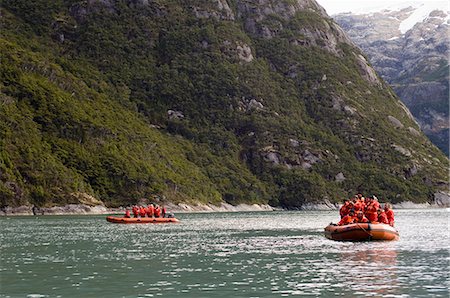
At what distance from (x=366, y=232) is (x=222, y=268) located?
28.4 m

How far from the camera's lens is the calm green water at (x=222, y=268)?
40719 mm

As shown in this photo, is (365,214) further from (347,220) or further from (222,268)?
(222,268)

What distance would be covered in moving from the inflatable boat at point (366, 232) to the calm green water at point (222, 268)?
1476 millimetres

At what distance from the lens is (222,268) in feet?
168

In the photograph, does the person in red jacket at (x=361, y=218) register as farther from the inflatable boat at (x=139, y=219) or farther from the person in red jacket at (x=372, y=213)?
the inflatable boat at (x=139, y=219)

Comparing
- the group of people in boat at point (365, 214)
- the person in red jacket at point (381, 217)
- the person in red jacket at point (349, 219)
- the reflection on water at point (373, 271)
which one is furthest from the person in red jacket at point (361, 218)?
the reflection on water at point (373, 271)

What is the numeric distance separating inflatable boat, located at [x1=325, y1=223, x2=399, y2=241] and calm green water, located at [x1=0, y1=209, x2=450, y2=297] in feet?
4.84

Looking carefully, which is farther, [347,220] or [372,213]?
[347,220]

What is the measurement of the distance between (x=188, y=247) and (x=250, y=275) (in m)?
24.1

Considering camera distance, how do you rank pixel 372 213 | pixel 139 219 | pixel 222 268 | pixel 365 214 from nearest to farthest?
pixel 222 268
pixel 372 213
pixel 365 214
pixel 139 219

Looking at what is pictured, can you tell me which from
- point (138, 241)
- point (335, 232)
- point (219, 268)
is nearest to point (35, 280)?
point (219, 268)

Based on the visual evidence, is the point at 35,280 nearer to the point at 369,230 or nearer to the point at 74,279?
the point at 74,279

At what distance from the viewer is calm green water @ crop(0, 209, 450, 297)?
4072 centimetres

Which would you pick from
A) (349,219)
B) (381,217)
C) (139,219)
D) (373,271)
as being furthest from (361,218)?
(139,219)
